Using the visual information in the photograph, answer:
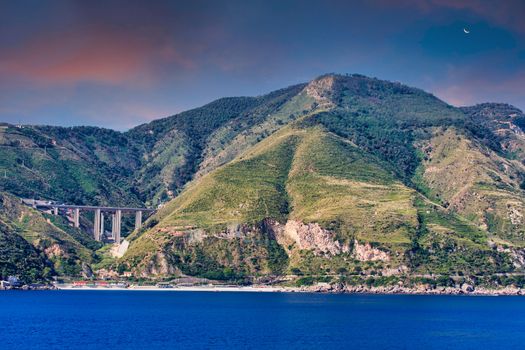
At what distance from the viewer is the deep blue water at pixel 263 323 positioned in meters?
114

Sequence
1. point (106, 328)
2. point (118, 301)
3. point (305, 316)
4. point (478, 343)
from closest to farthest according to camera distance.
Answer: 1. point (478, 343)
2. point (106, 328)
3. point (305, 316)
4. point (118, 301)

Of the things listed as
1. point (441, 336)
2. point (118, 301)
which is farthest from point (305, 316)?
point (118, 301)

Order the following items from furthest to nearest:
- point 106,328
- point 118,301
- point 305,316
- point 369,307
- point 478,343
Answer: point 118,301
point 369,307
point 305,316
point 106,328
point 478,343

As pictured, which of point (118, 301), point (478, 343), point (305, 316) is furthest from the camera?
point (118, 301)

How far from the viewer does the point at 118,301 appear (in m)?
188

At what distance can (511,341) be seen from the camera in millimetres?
120438

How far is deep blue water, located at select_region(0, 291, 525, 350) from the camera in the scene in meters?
114

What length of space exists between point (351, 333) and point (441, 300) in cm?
7308

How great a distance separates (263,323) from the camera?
13525 centimetres

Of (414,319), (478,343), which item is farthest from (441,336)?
(414,319)

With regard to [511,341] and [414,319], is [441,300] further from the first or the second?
[511,341]

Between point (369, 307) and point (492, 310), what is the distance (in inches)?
868

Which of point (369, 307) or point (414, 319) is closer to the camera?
point (414, 319)

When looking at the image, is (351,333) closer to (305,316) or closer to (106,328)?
(305,316)
